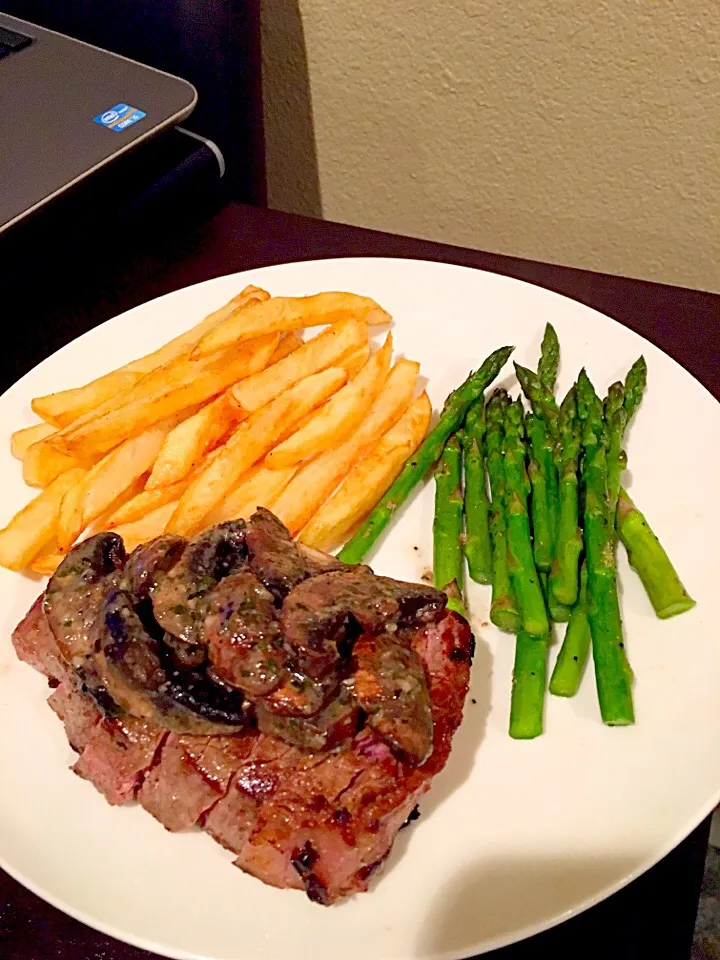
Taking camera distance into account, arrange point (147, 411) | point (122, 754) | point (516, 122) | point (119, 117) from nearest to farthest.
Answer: point (122, 754)
point (147, 411)
point (119, 117)
point (516, 122)

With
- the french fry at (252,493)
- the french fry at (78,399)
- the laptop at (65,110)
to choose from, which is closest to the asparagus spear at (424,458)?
the french fry at (252,493)

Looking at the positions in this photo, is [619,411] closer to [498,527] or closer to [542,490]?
[542,490]

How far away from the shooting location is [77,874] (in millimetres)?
1646

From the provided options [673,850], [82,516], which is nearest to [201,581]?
[82,516]

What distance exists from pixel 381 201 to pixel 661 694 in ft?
9.29

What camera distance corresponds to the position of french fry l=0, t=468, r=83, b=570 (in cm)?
209

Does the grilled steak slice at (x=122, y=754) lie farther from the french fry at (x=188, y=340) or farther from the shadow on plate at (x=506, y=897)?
the french fry at (x=188, y=340)

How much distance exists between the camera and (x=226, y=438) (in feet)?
7.67

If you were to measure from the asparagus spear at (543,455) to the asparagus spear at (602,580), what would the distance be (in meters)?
0.09

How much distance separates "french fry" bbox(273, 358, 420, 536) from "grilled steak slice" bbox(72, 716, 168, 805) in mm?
665

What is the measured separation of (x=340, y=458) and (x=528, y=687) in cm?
77

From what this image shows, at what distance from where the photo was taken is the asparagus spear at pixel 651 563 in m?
1.93

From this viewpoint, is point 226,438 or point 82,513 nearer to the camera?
point 82,513

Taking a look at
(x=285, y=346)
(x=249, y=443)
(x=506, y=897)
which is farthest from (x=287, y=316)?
(x=506, y=897)
